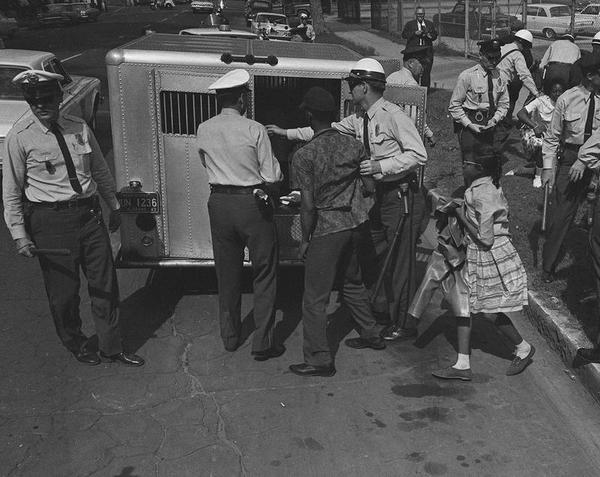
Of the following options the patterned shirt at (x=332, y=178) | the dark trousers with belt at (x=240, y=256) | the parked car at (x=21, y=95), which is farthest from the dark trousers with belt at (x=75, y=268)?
the parked car at (x=21, y=95)

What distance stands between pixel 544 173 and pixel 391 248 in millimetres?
1721

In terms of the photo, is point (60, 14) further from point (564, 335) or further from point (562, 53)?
point (564, 335)

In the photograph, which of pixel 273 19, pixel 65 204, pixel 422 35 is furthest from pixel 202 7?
pixel 65 204

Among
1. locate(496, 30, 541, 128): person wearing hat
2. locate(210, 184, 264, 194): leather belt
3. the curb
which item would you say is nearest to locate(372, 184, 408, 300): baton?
locate(210, 184, 264, 194): leather belt

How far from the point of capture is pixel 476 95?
891 cm

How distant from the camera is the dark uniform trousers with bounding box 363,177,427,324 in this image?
5938mm

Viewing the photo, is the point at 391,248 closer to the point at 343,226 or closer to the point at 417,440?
the point at 343,226

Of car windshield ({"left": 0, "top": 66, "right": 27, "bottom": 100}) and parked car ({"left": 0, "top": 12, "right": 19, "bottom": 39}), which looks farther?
parked car ({"left": 0, "top": 12, "right": 19, "bottom": 39})

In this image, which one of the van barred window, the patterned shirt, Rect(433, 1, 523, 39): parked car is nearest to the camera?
the patterned shirt

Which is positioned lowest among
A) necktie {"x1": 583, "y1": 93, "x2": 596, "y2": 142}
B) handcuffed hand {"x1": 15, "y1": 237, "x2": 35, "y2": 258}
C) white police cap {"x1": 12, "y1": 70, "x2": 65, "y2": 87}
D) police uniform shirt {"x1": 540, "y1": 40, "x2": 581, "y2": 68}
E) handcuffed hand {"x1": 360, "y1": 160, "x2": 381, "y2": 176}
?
handcuffed hand {"x1": 15, "y1": 237, "x2": 35, "y2": 258}

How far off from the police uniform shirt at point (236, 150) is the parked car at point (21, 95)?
5716mm

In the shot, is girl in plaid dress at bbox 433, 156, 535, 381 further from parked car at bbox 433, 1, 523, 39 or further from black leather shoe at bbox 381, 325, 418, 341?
parked car at bbox 433, 1, 523, 39

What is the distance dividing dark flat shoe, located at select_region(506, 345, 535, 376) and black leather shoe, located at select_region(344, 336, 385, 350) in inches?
37.1

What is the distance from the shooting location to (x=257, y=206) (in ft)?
18.4
